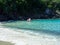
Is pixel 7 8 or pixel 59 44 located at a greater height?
pixel 59 44

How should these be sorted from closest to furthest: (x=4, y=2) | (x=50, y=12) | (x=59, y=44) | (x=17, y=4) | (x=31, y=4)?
(x=59, y=44)
(x=4, y=2)
(x=17, y=4)
(x=31, y=4)
(x=50, y=12)

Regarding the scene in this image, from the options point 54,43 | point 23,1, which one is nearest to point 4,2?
point 23,1

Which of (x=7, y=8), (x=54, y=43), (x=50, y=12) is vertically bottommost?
(x=50, y=12)

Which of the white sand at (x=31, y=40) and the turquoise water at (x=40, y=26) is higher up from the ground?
the white sand at (x=31, y=40)

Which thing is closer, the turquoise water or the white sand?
the white sand

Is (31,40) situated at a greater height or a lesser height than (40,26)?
greater

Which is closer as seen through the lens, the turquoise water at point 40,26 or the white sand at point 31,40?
the white sand at point 31,40

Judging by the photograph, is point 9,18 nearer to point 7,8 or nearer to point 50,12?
point 7,8

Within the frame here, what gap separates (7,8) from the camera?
228 feet

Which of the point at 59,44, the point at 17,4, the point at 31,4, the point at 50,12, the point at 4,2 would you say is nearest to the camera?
the point at 59,44

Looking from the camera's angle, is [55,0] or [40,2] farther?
[55,0]

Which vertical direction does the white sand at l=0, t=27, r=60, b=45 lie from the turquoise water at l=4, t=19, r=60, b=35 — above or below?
above

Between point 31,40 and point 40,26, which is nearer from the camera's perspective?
point 31,40

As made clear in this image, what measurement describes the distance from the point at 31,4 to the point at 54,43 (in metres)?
57.6
